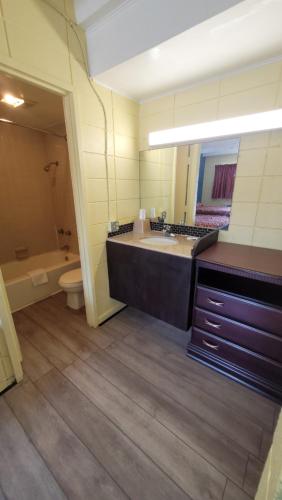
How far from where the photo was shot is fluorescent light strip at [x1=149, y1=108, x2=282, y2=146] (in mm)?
1368

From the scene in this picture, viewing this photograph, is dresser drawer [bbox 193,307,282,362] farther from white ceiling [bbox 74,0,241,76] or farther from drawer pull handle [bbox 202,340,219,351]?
white ceiling [bbox 74,0,241,76]

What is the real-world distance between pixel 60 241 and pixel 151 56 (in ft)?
8.99

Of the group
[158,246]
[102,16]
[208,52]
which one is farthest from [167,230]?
[102,16]

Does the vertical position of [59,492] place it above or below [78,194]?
below

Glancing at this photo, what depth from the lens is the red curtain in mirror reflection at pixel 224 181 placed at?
162cm

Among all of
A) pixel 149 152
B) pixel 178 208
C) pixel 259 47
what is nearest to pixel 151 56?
pixel 259 47

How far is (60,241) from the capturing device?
3336 millimetres

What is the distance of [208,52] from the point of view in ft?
4.04

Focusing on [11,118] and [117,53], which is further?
[11,118]

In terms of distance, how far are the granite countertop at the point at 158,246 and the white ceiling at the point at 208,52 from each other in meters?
1.24

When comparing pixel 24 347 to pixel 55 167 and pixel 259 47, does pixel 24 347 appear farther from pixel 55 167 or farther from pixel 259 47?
pixel 259 47

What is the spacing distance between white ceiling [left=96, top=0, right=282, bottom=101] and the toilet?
1806 millimetres

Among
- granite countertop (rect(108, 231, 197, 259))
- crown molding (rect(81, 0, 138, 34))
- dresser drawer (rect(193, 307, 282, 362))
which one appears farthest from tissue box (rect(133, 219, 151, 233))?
crown molding (rect(81, 0, 138, 34))

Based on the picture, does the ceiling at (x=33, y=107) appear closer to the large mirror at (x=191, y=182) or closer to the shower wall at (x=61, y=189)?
the shower wall at (x=61, y=189)
